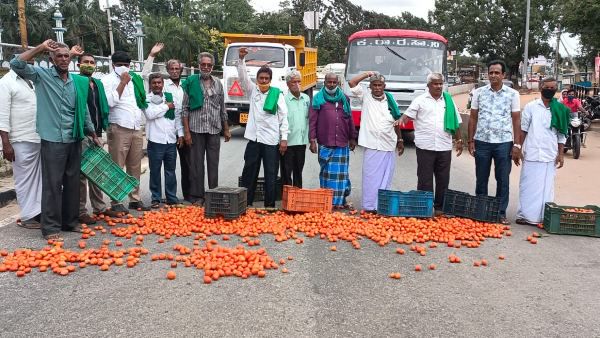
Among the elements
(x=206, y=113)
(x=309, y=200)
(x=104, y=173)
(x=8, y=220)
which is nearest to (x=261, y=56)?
(x=206, y=113)

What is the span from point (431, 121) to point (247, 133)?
2372 mm

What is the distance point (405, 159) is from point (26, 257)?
28.5ft

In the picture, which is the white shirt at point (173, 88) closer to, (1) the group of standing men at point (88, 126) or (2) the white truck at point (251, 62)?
(1) the group of standing men at point (88, 126)

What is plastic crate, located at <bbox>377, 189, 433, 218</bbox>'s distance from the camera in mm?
6496

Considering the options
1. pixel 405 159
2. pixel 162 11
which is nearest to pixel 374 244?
pixel 405 159

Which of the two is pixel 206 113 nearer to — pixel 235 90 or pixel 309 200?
pixel 309 200

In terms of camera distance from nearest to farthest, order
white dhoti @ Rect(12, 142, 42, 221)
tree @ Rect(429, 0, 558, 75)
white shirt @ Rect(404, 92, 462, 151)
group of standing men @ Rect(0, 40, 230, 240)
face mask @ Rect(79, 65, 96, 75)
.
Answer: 1. group of standing men @ Rect(0, 40, 230, 240)
2. white dhoti @ Rect(12, 142, 42, 221)
3. face mask @ Rect(79, 65, 96, 75)
4. white shirt @ Rect(404, 92, 462, 151)
5. tree @ Rect(429, 0, 558, 75)

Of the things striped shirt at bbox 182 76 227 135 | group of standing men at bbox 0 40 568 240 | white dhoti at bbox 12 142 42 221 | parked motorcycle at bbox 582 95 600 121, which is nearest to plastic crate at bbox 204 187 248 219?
group of standing men at bbox 0 40 568 240

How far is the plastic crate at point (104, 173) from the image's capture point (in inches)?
237

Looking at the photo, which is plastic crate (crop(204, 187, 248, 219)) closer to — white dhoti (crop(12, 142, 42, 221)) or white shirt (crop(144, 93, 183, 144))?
white shirt (crop(144, 93, 183, 144))

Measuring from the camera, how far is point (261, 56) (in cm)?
1515

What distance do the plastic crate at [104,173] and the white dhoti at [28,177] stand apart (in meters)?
0.49

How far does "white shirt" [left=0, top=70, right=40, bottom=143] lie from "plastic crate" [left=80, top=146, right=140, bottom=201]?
567mm

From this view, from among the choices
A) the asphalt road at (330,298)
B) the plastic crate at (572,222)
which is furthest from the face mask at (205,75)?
the plastic crate at (572,222)
